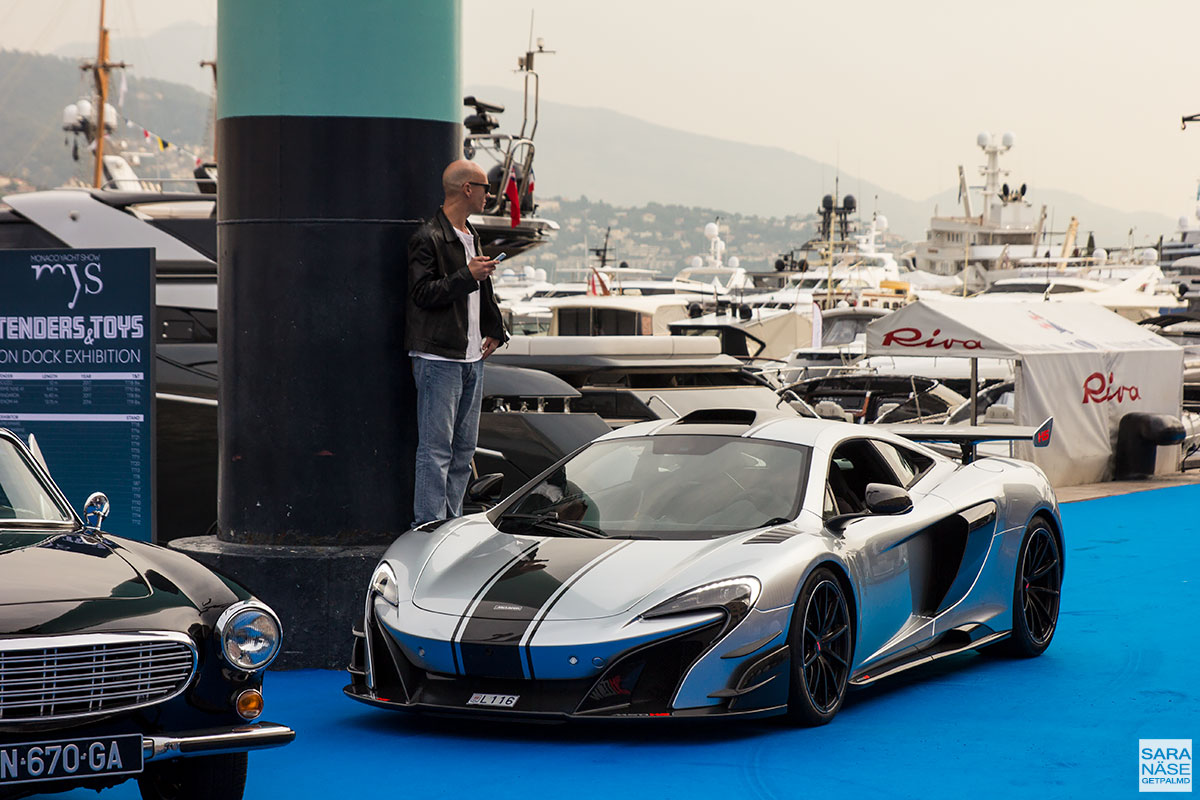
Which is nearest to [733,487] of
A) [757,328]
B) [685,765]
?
[685,765]

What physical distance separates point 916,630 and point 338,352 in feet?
10.3

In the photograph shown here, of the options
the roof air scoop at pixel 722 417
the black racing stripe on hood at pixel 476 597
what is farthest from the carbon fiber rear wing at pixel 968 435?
the black racing stripe on hood at pixel 476 597

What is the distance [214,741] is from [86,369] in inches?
172

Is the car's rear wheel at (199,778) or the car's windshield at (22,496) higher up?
the car's windshield at (22,496)

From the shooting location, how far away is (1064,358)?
1780 cm

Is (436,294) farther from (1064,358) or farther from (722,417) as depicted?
(1064,358)

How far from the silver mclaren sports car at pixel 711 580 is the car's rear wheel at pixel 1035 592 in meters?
0.01

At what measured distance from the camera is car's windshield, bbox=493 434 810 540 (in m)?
6.75

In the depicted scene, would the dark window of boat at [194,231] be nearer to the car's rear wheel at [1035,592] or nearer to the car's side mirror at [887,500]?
the car's rear wheel at [1035,592]

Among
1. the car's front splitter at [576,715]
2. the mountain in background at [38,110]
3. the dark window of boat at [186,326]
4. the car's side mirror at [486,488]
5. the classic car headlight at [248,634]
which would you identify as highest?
the mountain in background at [38,110]

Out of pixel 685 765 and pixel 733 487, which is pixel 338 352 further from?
pixel 685 765

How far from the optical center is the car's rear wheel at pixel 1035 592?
7.95m

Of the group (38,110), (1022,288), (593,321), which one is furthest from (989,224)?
(38,110)

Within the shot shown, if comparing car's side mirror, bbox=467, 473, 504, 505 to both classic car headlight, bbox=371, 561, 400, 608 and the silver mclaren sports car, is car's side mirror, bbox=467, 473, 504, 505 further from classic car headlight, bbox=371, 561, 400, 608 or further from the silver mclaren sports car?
classic car headlight, bbox=371, 561, 400, 608
